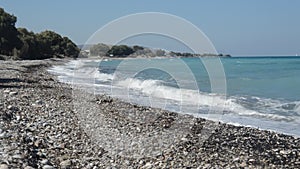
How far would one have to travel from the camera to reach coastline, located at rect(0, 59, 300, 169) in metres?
7.58

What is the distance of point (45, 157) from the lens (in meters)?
7.59

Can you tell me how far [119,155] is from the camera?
820cm

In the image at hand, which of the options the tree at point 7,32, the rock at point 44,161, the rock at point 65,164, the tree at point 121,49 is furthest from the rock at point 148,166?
the tree at point 7,32

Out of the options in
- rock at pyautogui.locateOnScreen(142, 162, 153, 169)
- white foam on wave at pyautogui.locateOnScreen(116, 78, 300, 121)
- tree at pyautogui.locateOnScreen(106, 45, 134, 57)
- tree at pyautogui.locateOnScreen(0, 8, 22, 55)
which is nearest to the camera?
rock at pyautogui.locateOnScreen(142, 162, 153, 169)

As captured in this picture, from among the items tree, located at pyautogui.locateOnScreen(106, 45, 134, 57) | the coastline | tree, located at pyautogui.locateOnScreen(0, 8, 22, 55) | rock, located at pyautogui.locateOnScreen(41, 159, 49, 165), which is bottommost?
rock, located at pyautogui.locateOnScreen(41, 159, 49, 165)

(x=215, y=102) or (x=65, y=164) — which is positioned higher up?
(x=215, y=102)

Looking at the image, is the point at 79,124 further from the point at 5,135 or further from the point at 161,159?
the point at 161,159

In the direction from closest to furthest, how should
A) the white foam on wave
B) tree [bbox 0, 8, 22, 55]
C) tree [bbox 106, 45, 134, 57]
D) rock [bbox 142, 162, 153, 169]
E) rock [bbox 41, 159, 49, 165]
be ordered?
rock [bbox 41, 159, 49, 165], rock [bbox 142, 162, 153, 169], the white foam on wave, tree [bbox 106, 45, 134, 57], tree [bbox 0, 8, 22, 55]

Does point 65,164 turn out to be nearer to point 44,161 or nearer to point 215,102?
point 44,161

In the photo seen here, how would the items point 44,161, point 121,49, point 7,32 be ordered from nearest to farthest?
point 44,161 < point 121,49 < point 7,32

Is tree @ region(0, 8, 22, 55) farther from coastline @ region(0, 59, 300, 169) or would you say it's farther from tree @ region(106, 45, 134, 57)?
coastline @ region(0, 59, 300, 169)

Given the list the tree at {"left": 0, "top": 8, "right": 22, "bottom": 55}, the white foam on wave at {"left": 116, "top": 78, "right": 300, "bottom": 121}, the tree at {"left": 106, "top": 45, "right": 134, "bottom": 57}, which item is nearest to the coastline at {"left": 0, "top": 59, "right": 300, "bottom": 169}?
the white foam on wave at {"left": 116, "top": 78, "right": 300, "bottom": 121}

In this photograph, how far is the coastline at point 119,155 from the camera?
24.9 feet

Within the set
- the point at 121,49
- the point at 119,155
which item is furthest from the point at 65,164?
the point at 121,49
